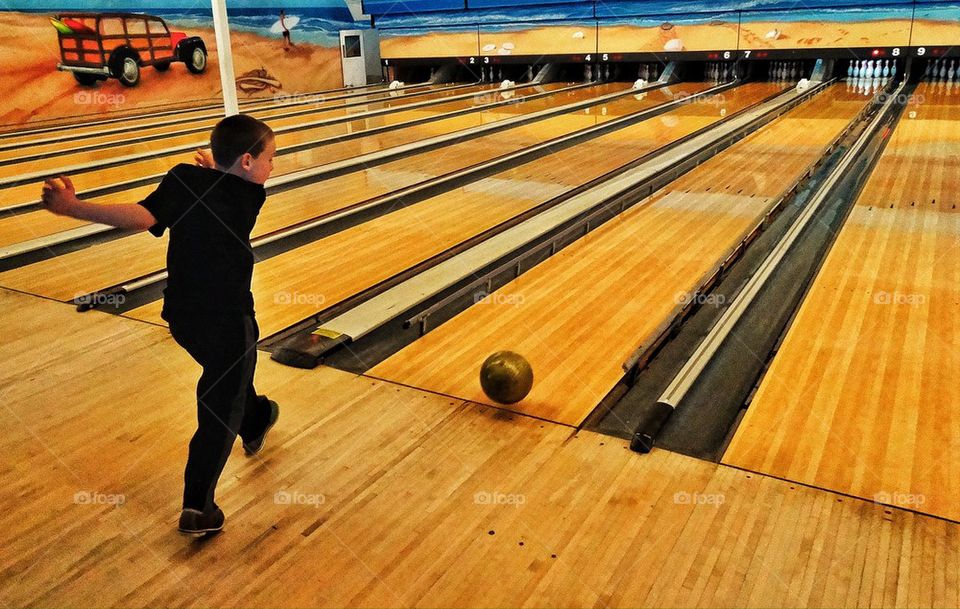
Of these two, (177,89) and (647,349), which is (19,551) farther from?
(177,89)

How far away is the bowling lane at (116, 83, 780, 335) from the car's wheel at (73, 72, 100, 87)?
223 inches

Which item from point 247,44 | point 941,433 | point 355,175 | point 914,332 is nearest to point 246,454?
point 941,433

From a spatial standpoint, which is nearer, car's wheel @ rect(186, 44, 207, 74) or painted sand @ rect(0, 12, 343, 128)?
painted sand @ rect(0, 12, 343, 128)

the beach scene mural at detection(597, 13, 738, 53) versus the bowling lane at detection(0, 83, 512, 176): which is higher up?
the beach scene mural at detection(597, 13, 738, 53)

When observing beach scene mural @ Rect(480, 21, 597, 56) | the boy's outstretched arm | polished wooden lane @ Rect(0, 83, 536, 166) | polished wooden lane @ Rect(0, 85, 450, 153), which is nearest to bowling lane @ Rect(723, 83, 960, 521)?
the boy's outstretched arm

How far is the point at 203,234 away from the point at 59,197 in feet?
0.83

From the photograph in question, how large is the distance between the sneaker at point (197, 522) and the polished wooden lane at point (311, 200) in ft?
5.85

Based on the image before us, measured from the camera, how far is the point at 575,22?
1023cm

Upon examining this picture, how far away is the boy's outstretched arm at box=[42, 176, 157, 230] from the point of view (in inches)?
50.2

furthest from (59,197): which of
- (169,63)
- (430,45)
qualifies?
(430,45)

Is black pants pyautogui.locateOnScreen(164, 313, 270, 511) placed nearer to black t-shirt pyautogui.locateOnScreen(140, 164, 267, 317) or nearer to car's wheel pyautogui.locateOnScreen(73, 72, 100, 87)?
black t-shirt pyautogui.locateOnScreen(140, 164, 267, 317)

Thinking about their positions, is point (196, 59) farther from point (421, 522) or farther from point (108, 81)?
point (421, 522)

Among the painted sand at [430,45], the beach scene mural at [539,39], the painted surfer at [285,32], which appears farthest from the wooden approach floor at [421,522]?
the painted sand at [430,45]

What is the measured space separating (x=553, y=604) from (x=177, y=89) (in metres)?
9.40
